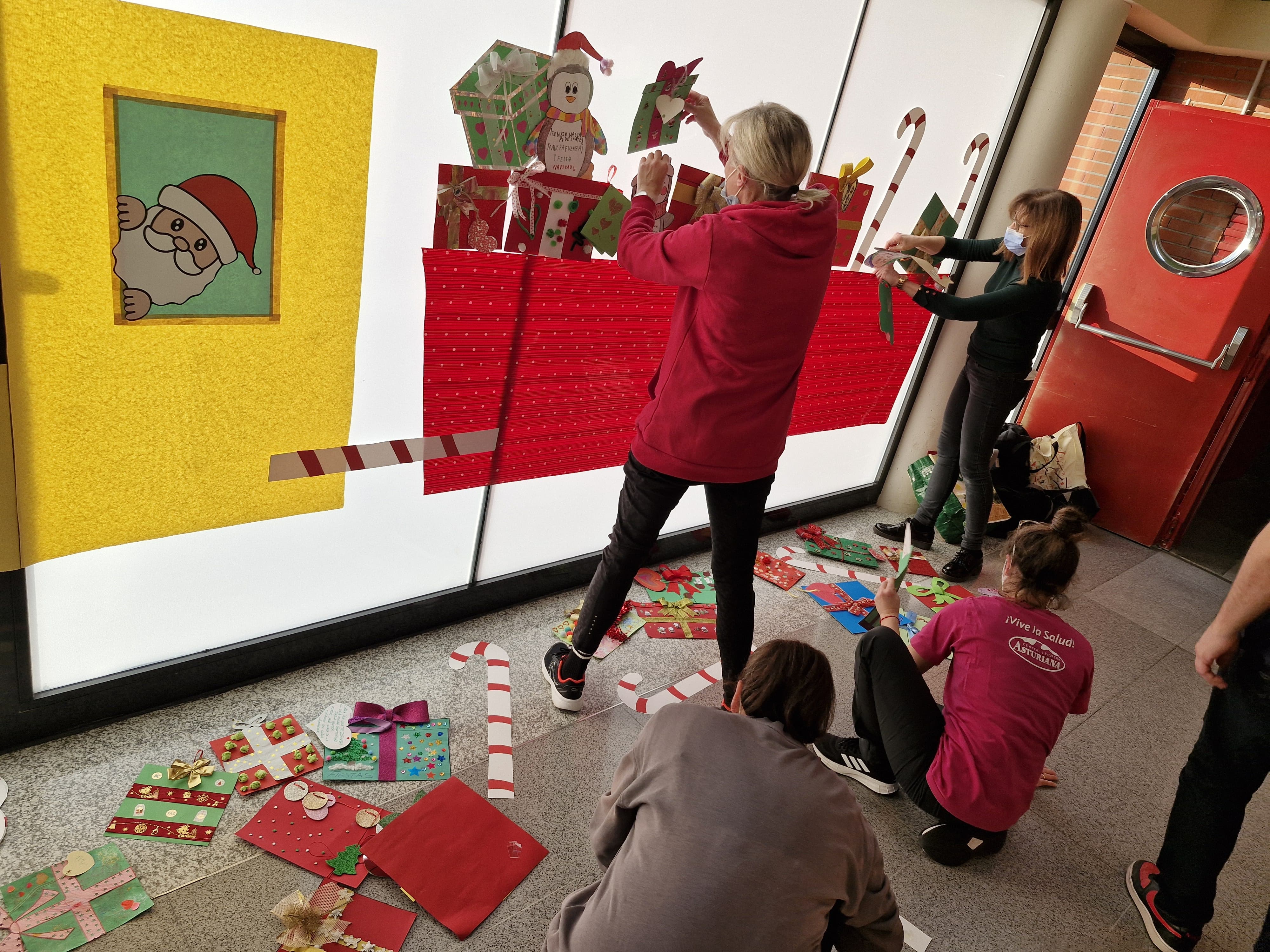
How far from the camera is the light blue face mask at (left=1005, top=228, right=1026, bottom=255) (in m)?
2.92

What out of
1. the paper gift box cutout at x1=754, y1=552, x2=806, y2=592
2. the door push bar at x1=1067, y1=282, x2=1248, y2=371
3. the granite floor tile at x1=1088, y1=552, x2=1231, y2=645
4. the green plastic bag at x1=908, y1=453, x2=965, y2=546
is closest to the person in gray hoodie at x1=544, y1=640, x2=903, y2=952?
the paper gift box cutout at x1=754, y1=552, x2=806, y2=592

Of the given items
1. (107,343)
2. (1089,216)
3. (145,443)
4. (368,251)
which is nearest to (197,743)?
(145,443)

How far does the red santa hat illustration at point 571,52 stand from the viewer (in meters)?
1.98

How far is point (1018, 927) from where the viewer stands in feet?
6.44

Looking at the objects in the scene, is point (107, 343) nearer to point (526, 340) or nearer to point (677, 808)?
point (526, 340)

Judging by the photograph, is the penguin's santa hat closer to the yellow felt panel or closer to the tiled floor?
the yellow felt panel

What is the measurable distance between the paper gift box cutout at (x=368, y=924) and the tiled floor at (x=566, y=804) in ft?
0.08

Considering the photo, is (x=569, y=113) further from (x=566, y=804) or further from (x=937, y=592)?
(x=937, y=592)

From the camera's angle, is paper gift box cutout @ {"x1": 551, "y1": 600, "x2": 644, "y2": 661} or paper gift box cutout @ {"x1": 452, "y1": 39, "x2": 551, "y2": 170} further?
paper gift box cutout @ {"x1": 551, "y1": 600, "x2": 644, "y2": 661}

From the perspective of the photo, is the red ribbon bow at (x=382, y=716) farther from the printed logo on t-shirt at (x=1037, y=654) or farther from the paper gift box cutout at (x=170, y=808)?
the printed logo on t-shirt at (x=1037, y=654)

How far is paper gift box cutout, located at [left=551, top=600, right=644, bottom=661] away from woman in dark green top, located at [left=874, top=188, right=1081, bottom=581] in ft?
4.89

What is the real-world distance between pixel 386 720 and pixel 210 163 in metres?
1.37

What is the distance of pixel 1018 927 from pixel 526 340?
1925 millimetres

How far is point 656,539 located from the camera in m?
2.20
